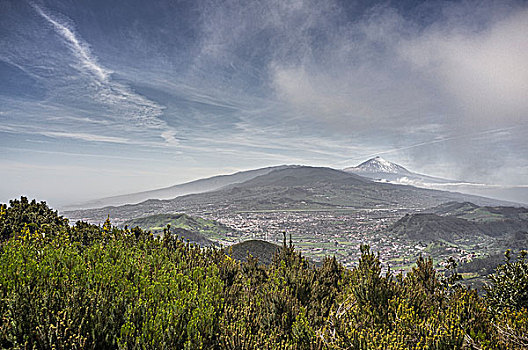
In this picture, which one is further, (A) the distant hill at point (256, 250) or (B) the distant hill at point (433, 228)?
(B) the distant hill at point (433, 228)

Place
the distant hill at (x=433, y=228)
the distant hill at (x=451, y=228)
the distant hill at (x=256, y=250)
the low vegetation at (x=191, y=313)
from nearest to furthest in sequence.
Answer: the low vegetation at (x=191, y=313)
the distant hill at (x=256, y=250)
the distant hill at (x=433, y=228)
the distant hill at (x=451, y=228)

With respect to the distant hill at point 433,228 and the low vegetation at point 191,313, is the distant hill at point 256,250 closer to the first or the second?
the low vegetation at point 191,313

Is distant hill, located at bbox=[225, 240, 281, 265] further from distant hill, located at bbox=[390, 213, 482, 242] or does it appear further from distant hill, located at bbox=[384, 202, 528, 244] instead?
distant hill, located at bbox=[384, 202, 528, 244]

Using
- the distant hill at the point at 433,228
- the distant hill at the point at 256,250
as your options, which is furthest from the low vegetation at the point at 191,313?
the distant hill at the point at 433,228

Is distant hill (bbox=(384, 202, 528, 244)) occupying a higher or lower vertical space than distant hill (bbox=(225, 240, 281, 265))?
lower

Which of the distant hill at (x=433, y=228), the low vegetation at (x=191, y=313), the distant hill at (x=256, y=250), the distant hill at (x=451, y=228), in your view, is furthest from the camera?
the distant hill at (x=451, y=228)

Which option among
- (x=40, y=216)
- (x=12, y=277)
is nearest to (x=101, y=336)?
(x=12, y=277)

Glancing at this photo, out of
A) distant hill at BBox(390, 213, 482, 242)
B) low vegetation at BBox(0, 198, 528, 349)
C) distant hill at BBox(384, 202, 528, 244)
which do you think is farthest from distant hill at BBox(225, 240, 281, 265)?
distant hill at BBox(384, 202, 528, 244)

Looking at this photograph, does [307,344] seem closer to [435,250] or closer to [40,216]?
[40,216]

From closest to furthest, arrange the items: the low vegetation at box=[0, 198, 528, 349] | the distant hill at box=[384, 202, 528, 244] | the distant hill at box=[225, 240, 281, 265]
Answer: the low vegetation at box=[0, 198, 528, 349] → the distant hill at box=[225, 240, 281, 265] → the distant hill at box=[384, 202, 528, 244]

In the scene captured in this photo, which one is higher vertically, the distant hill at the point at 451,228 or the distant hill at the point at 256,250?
the distant hill at the point at 256,250

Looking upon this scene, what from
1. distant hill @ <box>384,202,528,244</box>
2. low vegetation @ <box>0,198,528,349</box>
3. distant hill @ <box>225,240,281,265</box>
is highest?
low vegetation @ <box>0,198,528,349</box>

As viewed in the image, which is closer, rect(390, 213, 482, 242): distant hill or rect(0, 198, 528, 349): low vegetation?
rect(0, 198, 528, 349): low vegetation
